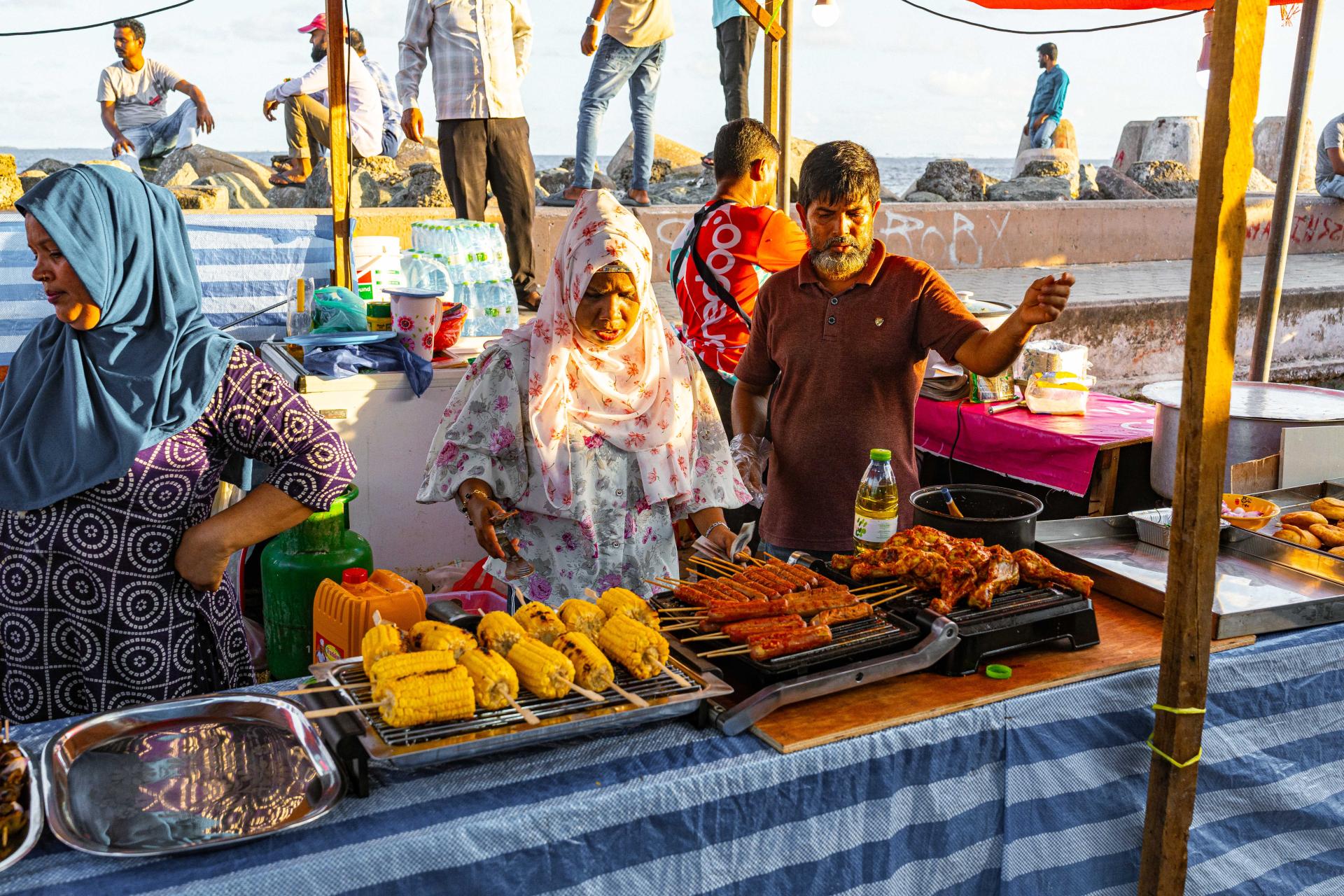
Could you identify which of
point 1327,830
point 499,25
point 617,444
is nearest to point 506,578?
point 617,444

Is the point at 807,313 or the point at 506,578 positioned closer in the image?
the point at 506,578

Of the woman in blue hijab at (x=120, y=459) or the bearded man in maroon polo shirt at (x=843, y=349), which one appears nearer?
the woman in blue hijab at (x=120, y=459)

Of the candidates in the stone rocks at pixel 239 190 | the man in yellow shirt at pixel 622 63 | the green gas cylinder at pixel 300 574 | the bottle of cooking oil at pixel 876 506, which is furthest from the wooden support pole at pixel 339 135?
the stone rocks at pixel 239 190

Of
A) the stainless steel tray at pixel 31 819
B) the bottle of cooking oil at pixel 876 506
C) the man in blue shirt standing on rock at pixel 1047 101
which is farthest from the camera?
the man in blue shirt standing on rock at pixel 1047 101

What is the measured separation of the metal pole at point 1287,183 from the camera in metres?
5.18

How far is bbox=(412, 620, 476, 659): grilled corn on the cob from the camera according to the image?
1.92 meters

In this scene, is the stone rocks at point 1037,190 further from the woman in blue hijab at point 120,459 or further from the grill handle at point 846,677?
the woman in blue hijab at point 120,459

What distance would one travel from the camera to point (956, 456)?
16.0 ft

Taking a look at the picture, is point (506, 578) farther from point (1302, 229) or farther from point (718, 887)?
point (1302, 229)

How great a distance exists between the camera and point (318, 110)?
8.90m

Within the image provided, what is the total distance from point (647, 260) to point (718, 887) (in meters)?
1.75

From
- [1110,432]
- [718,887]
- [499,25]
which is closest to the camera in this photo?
[718,887]

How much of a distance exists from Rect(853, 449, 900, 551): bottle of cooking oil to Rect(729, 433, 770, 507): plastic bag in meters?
0.67

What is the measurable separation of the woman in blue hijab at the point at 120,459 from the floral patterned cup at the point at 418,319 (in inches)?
78.4
